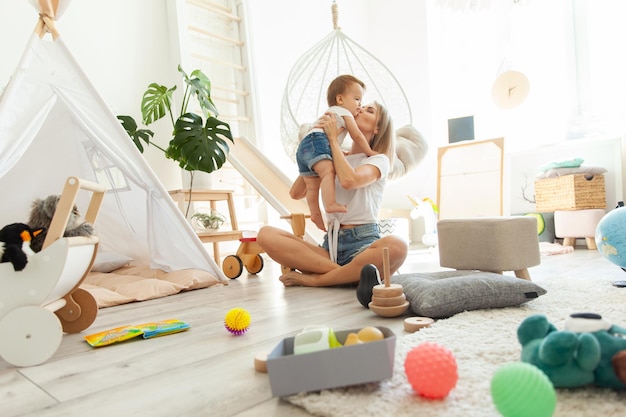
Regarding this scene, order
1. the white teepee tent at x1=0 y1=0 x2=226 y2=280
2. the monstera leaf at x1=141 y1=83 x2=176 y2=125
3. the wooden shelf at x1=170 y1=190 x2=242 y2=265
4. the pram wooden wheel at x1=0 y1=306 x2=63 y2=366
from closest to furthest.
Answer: the pram wooden wheel at x1=0 y1=306 x2=63 y2=366, the white teepee tent at x1=0 y1=0 x2=226 y2=280, the wooden shelf at x1=170 y1=190 x2=242 y2=265, the monstera leaf at x1=141 y1=83 x2=176 y2=125

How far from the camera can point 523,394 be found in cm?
52

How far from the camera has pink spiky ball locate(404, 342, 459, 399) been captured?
2.02 feet

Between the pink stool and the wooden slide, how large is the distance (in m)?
1.77

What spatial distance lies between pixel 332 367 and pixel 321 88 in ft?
8.15

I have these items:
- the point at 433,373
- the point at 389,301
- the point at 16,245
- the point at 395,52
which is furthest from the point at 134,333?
the point at 395,52

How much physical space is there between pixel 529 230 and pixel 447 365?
42.6 inches

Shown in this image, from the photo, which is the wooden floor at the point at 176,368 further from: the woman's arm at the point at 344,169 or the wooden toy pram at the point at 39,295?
the woman's arm at the point at 344,169

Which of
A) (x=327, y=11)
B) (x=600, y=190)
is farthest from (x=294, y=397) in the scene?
(x=327, y=11)

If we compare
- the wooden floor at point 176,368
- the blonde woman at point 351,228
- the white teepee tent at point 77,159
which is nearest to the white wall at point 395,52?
the white teepee tent at point 77,159

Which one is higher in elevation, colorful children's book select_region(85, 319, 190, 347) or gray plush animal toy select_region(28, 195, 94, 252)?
gray plush animal toy select_region(28, 195, 94, 252)

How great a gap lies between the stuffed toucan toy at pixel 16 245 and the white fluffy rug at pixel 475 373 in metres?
0.72

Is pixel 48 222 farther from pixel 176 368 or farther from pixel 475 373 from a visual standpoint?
pixel 475 373

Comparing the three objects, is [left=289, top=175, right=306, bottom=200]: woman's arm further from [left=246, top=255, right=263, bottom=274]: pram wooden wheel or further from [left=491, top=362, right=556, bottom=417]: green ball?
[left=491, top=362, right=556, bottom=417]: green ball

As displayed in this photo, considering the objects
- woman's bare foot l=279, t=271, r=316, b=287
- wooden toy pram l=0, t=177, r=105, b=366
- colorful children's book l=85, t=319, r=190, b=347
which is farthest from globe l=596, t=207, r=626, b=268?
wooden toy pram l=0, t=177, r=105, b=366
